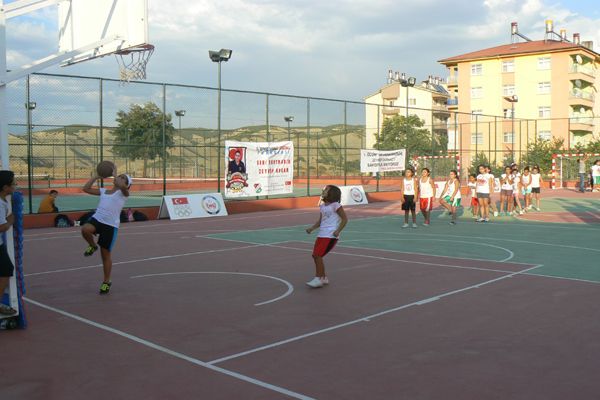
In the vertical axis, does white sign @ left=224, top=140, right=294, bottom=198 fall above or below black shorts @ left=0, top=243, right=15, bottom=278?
above

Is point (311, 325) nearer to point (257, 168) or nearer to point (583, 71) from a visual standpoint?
point (257, 168)

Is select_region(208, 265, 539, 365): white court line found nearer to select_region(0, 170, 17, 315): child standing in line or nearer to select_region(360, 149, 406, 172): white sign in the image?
select_region(0, 170, 17, 315): child standing in line

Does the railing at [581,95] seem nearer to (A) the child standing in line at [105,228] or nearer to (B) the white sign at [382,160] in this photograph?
(B) the white sign at [382,160]

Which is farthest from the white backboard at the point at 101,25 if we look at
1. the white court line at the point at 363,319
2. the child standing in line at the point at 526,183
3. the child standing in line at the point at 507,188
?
the child standing in line at the point at 526,183

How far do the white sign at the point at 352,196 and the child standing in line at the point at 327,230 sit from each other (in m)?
17.4

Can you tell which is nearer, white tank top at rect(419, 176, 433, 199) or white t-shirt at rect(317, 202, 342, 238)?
white t-shirt at rect(317, 202, 342, 238)

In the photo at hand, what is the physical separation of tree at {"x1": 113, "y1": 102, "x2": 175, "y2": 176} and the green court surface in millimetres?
14520

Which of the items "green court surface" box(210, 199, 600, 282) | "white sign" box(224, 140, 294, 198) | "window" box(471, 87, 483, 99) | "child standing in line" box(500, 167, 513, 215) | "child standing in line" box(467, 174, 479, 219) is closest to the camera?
"green court surface" box(210, 199, 600, 282)

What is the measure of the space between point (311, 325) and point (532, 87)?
209 ft

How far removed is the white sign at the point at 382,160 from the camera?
94.9ft

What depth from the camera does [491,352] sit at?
20.3 feet

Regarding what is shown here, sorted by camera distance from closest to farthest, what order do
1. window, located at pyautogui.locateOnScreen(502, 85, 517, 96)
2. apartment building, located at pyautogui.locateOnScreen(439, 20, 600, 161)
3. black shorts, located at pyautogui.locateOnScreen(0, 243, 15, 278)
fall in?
black shorts, located at pyautogui.locateOnScreen(0, 243, 15, 278), apartment building, located at pyautogui.locateOnScreen(439, 20, 600, 161), window, located at pyautogui.locateOnScreen(502, 85, 517, 96)

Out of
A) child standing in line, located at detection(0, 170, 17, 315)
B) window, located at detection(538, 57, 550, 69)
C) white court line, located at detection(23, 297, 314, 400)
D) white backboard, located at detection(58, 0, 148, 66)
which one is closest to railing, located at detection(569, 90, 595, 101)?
window, located at detection(538, 57, 550, 69)

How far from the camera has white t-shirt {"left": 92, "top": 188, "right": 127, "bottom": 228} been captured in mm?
9117
